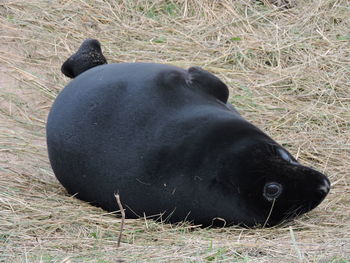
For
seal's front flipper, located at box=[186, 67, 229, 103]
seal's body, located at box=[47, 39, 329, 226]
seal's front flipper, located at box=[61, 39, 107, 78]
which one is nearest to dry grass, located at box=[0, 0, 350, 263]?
seal's body, located at box=[47, 39, 329, 226]

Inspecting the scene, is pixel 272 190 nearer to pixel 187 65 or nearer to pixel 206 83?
pixel 206 83

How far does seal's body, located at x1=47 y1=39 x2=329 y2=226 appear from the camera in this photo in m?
4.38

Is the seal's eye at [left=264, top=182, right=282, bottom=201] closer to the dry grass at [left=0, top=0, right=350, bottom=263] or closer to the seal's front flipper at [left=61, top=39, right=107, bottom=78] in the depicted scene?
the dry grass at [left=0, top=0, right=350, bottom=263]

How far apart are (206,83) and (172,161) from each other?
0.89 meters

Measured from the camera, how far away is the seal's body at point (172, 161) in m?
4.38

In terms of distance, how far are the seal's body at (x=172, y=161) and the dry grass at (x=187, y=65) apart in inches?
4.4

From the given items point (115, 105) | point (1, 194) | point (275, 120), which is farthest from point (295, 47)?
point (1, 194)

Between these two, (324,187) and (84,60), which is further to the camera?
(84,60)

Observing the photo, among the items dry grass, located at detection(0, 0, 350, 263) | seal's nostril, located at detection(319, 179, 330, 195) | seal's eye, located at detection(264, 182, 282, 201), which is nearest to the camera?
dry grass, located at detection(0, 0, 350, 263)

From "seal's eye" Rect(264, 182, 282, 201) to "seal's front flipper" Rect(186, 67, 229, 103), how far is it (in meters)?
0.97

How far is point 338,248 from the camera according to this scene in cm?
378

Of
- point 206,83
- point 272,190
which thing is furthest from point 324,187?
point 206,83

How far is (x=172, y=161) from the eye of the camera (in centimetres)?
439

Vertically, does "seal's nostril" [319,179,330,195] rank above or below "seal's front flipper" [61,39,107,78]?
below
